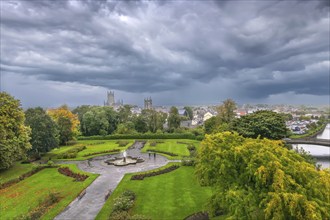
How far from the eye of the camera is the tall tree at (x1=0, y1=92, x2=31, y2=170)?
104 feet

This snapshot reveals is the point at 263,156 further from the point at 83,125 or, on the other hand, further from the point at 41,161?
the point at 83,125

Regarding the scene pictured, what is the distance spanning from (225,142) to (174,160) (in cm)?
2514

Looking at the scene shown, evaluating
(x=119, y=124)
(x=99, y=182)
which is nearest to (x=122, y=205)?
(x=99, y=182)

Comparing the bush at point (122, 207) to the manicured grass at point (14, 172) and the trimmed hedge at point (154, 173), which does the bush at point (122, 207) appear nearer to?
the trimmed hedge at point (154, 173)

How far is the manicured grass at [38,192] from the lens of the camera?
2177 cm

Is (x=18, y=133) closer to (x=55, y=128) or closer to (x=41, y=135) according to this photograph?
(x=41, y=135)

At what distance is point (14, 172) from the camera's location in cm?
3444

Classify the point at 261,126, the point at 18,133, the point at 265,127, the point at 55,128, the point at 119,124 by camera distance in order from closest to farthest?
the point at 18,133
the point at 55,128
the point at 265,127
the point at 261,126
the point at 119,124

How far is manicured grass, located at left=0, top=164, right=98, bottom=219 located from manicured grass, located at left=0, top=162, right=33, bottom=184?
1922 millimetres

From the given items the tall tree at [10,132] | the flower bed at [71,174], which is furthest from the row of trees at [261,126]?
the tall tree at [10,132]

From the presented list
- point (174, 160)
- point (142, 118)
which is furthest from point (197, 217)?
point (142, 118)

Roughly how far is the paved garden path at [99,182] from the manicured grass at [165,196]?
1018 mm

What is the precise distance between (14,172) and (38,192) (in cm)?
1075

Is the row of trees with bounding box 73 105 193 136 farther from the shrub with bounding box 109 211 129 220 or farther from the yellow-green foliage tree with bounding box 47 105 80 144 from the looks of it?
the shrub with bounding box 109 211 129 220
